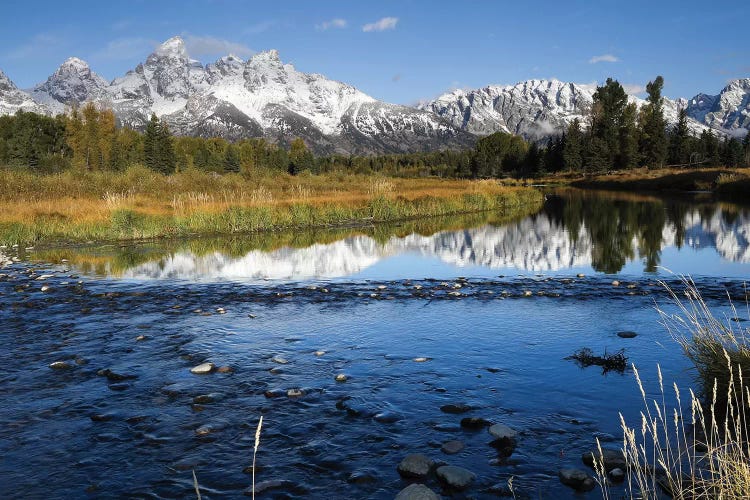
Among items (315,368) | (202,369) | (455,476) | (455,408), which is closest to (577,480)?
(455,476)

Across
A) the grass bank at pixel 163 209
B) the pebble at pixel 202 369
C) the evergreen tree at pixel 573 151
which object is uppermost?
the evergreen tree at pixel 573 151

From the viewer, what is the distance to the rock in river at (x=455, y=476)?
5645mm

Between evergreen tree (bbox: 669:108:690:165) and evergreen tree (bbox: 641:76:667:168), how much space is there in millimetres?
3258

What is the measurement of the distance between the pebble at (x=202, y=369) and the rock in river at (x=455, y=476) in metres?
4.84

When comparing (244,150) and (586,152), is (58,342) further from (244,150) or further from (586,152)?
(244,150)

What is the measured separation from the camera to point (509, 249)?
25.6m

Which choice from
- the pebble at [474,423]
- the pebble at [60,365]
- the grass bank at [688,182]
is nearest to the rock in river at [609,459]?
the pebble at [474,423]

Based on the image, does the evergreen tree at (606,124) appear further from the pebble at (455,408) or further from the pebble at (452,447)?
the pebble at (452,447)

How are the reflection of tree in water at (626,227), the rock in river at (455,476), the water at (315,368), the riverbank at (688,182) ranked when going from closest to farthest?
the rock in river at (455,476)
the water at (315,368)
the reflection of tree in water at (626,227)
the riverbank at (688,182)

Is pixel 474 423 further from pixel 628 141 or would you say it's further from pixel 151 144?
pixel 628 141

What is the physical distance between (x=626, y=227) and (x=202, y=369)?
101 feet

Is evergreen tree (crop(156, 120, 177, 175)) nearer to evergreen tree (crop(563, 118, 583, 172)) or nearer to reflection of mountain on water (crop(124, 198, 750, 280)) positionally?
evergreen tree (crop(563, 118, 583, 172))

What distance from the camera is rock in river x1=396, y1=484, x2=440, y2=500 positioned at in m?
5.12

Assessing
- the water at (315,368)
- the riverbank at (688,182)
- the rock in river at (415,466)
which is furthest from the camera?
the riverbank at (688,182)
